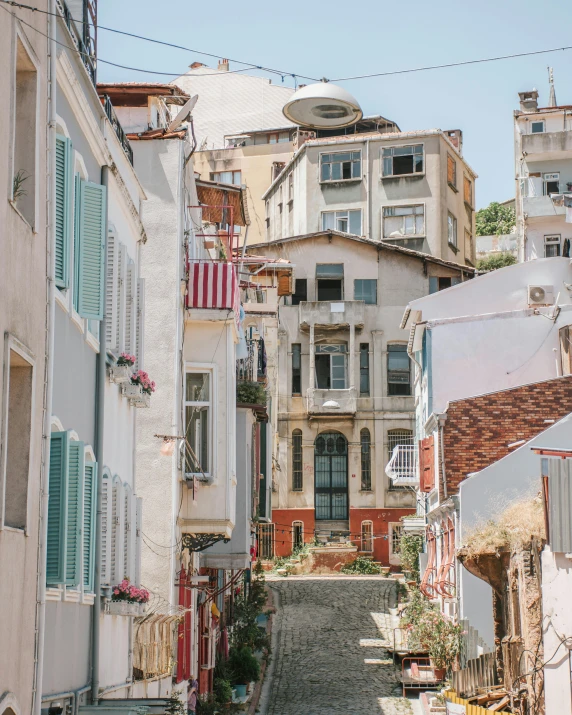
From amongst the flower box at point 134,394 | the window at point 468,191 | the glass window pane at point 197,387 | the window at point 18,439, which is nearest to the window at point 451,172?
the window at point 468,191

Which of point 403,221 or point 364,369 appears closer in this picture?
point 364,369

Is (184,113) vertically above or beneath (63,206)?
above

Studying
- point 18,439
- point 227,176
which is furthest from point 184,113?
point 227,176

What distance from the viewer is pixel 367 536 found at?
50.2 meters

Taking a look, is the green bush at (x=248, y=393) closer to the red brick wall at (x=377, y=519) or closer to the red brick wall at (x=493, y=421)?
the red brick wall at (x=493, y=421)

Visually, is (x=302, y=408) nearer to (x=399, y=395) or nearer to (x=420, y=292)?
(x=399, y=395)

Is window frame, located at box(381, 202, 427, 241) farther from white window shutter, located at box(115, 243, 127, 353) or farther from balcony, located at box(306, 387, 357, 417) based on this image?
white window shutter, located at box(115, 243, 127, 353)

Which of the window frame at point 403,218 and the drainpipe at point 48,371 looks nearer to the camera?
the drainpipe at point 48,371

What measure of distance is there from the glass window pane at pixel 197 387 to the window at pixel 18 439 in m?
11.8

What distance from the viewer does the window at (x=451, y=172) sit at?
193 ft

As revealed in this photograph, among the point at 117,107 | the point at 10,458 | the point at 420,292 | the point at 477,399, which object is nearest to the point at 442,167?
the point at 420,292

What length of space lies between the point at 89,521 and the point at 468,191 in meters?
52.8

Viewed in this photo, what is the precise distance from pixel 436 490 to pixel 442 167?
30868mm

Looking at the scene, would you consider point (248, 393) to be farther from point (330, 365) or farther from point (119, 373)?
point (330, 365)
